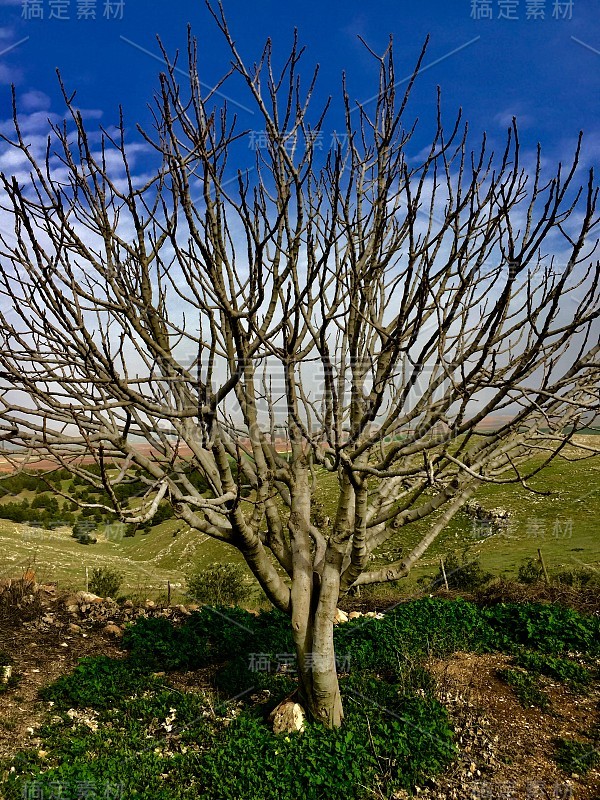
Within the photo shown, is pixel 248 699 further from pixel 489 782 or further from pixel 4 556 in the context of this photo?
pixel 4 556

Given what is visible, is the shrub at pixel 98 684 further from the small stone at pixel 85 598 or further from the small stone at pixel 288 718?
the small stone at pixel 85 598

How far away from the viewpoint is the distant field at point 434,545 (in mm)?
17062

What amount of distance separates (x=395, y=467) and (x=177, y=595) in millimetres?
9404

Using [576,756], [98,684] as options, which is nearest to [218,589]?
[98,684]

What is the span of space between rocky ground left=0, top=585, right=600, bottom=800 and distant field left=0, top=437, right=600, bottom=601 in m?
5.04

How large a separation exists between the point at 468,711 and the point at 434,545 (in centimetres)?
2094

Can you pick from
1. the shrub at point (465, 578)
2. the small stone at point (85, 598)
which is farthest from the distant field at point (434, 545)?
the small stone at point (85, 598)

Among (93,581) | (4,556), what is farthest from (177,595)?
(4,556)

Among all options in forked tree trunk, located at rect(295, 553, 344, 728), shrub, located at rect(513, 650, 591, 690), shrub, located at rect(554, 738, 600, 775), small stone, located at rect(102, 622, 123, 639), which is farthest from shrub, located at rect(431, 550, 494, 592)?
forked tree trunk, located at rect(295, 553, 344, 728)

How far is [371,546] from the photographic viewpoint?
4453 millimetres

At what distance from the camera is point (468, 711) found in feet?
16.8

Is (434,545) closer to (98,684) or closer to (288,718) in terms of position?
(98,684)

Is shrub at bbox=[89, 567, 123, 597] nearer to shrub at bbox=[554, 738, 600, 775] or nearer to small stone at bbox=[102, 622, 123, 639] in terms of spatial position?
small stone at bbox=[102, 622, 123, 639]

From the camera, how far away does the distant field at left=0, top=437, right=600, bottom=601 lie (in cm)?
1706
